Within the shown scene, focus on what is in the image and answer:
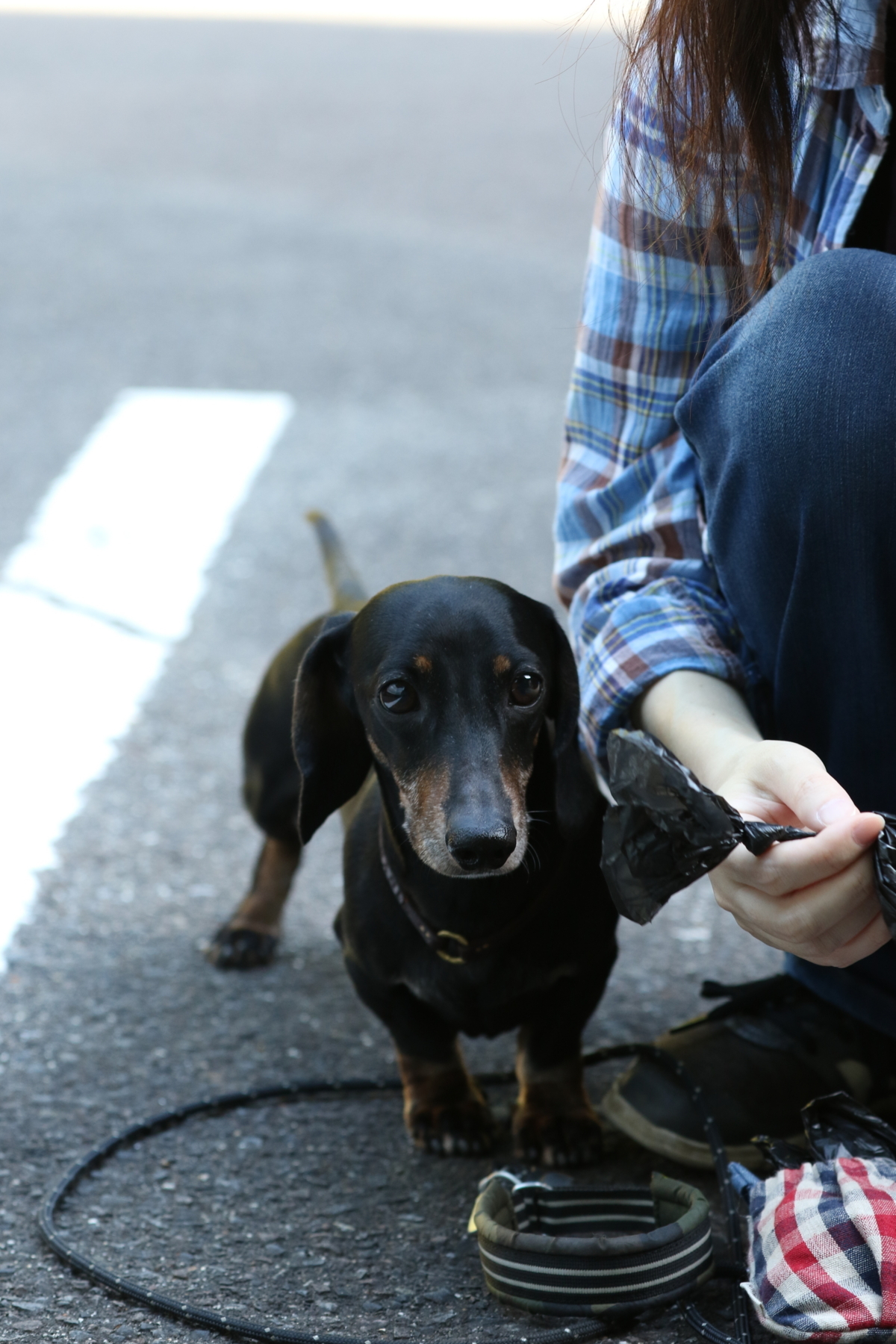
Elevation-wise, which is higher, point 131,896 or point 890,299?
point 890,299

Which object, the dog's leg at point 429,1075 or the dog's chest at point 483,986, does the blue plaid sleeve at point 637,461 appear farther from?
the dog's leg at point 429,1075

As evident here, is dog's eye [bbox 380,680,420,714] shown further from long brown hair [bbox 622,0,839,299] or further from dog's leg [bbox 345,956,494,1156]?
long brown hair [bbox 622,0,839,299]

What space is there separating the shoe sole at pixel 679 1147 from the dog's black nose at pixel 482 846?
0.40 m

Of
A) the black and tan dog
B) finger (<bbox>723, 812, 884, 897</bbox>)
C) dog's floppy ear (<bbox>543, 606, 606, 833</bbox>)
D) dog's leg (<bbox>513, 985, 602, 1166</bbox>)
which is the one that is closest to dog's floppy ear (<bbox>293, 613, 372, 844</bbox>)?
the black and tan dog

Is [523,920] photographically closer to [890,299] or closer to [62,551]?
[890,299]

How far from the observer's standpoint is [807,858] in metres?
1.16

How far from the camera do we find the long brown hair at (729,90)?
1.37 metres

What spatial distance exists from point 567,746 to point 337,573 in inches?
31.1

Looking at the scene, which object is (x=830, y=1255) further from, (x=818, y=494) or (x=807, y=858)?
(x=818, y=494)

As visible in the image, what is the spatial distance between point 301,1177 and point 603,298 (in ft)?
3.33

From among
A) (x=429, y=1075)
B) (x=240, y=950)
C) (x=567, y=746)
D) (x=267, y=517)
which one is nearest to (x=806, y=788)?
(x=567, y=746)

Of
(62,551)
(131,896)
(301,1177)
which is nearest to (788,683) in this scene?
(301,1177)

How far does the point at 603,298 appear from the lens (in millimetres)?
1687

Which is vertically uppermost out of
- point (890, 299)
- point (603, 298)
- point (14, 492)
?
point (890, 299)
